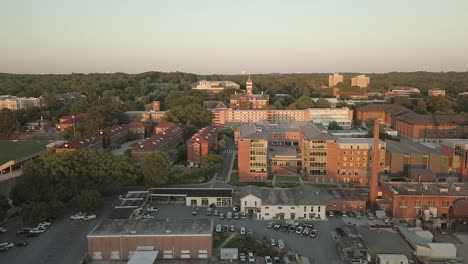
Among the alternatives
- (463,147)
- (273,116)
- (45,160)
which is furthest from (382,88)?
(45,160)

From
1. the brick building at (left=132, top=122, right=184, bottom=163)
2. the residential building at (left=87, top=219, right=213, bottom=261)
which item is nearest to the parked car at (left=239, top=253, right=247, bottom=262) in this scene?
the residential building at (left=87, top=219, right=213, bottom=261)

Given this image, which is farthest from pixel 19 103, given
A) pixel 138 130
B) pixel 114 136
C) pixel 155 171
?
pixel 155 171

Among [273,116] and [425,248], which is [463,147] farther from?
[273,116]

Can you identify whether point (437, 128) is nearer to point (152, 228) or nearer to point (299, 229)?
point (299, 229)

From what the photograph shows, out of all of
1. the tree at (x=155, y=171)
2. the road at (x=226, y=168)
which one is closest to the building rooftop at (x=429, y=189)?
the road at (x=226, y=168)

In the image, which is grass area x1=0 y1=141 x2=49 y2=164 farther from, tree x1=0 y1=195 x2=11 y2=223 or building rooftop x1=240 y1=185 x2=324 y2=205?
building rooftop x1=240 y1=185 x2=324 y2=205

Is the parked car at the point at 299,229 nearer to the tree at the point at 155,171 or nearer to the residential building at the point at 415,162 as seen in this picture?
the tree at the point at 155,171
